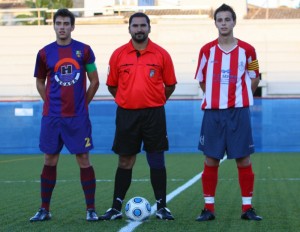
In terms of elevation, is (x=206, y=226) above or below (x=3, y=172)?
above

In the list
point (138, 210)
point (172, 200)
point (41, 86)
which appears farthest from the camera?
point (172, 200)

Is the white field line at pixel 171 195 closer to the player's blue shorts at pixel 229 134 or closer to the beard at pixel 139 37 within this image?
the player's blue shorts at pixel 229 134

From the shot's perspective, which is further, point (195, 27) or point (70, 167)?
point (195, 27)

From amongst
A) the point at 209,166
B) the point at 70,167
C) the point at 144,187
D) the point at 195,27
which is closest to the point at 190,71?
the point at 195,27

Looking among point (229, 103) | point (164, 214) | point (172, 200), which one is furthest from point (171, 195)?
point (229, 103)

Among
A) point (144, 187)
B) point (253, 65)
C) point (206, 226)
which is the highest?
point (253, 65)

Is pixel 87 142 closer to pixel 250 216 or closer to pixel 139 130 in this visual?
pixel 139 130

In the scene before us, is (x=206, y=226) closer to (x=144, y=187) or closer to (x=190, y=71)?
(x=144, y=187)

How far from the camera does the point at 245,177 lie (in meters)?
7.32

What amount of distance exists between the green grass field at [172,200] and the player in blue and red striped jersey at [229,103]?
15.7 inches

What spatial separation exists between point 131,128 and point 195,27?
83.1 ft

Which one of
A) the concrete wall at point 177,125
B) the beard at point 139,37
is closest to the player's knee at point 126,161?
the beard at point 139,37

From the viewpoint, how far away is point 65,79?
7.23m

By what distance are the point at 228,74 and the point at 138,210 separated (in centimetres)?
142
